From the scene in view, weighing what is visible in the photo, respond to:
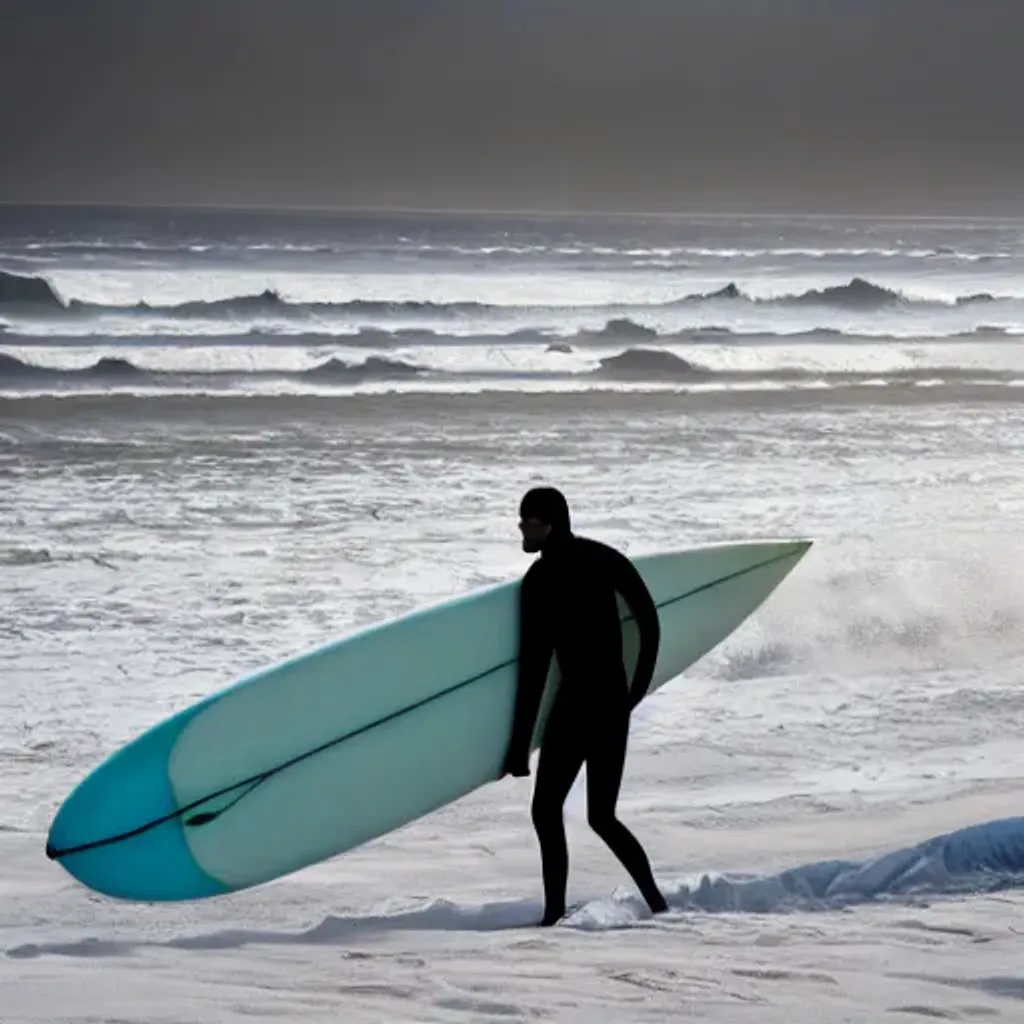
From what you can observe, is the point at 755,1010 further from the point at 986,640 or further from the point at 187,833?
the point at 986,640

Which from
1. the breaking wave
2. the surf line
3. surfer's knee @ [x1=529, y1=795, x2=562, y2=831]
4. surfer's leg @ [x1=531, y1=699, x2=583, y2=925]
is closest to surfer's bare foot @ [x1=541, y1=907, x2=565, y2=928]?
surfer's leg @ [x1=531, y1=699, x2=583, y2=925]

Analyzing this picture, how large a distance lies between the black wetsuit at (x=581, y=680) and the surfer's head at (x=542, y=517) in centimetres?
2

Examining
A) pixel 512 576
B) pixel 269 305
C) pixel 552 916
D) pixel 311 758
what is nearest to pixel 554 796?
pixel 552 916

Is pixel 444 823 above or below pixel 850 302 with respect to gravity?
below

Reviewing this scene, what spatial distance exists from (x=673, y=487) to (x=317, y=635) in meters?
4.47

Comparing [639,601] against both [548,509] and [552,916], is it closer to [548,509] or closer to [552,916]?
[548,509]

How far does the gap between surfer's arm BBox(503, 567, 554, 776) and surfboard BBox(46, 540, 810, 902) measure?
0.79 feet

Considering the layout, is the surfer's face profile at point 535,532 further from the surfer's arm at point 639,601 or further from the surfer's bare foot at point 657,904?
the surfer's bare foot at point 657,904

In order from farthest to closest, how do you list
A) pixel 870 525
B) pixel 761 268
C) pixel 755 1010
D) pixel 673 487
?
pixel 761 268, pixel 673 487, pixel 870 525, pixel 755 1010

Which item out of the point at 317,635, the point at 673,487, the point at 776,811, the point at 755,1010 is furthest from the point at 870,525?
the point at 755,1010

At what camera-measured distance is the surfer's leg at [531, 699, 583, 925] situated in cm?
385

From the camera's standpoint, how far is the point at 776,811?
16.4 ft

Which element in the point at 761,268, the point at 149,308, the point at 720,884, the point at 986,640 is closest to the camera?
the point at 720,884

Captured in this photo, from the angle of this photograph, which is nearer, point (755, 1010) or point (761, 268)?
point (755, 1010)
